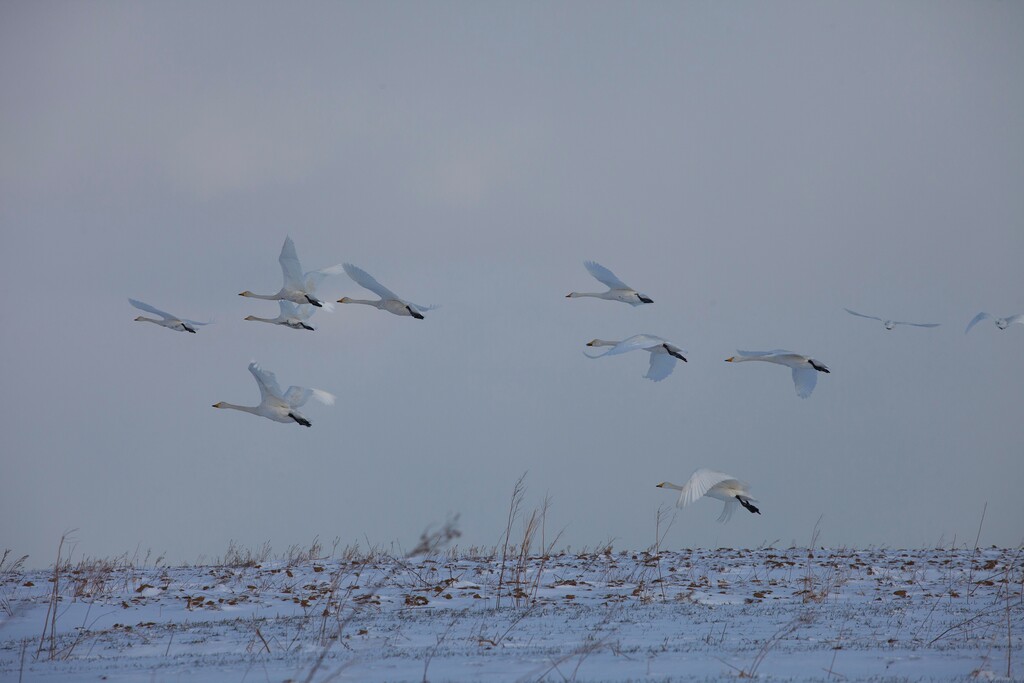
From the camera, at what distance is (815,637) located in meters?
10.4

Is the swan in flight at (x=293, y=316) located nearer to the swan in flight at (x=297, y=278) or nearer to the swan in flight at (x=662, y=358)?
the swan in flight at (x=297, y=278)

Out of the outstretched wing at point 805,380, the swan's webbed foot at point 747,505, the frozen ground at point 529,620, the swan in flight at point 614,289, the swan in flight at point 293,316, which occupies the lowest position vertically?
the frozen ground at point 529,620

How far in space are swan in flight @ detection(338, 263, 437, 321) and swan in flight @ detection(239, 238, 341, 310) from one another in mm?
708

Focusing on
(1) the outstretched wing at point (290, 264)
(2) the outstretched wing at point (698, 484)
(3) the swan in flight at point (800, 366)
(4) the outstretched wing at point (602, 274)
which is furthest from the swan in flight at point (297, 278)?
(2) the outstretched wing at point (698, 484)

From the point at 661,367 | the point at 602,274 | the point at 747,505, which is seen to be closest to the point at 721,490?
the point at 747,505

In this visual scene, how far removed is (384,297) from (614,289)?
13.2 ft

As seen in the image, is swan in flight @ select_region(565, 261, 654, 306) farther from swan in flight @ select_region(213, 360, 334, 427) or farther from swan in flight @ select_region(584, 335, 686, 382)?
swan in flight @ select_region(213, 360, 334, 427)

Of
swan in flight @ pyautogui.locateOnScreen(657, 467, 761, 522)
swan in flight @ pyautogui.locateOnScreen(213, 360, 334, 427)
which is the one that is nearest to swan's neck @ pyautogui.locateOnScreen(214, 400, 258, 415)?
swan in flight @ pyautogui.locateOnScreen(213, 360, 334, 427)

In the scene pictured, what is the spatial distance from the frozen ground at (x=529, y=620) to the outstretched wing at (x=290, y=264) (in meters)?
4.52

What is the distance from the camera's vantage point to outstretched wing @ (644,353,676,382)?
613 inches

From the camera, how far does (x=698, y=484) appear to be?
35.4 feet

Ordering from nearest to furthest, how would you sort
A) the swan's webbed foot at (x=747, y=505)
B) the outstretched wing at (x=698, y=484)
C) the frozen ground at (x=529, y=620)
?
the frozen ground at (x=529, y=620) < the outstretched wing at (x=698, y=484) < the swan's webbed foot at (x=747, y=505)

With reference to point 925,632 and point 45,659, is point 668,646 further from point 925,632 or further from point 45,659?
point 45,659

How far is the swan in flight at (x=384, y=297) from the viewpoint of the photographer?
51.1ft
